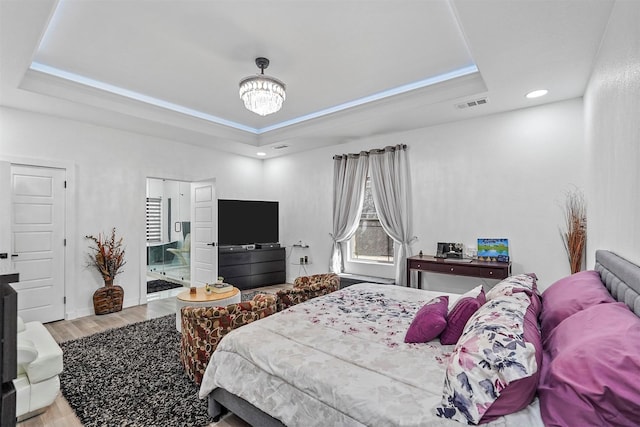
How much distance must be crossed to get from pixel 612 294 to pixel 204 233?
5.63 metres

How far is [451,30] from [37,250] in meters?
5.47

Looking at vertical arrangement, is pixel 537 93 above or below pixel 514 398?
above

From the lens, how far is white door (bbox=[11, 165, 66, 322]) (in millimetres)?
3807

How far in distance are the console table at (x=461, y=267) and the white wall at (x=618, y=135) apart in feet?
3.21

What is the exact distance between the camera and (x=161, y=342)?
3.27m

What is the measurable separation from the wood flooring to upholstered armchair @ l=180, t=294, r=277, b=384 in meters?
0.51

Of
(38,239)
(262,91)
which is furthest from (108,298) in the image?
(262,91)

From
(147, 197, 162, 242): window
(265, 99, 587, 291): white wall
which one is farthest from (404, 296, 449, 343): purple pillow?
(147, 197, 162, 242): window

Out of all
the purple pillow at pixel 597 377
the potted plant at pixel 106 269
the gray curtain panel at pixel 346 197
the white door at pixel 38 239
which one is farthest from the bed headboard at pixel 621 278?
the white door at pixel 38 239

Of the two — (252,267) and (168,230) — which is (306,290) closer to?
(252,267)

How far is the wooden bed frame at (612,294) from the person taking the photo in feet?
4.59

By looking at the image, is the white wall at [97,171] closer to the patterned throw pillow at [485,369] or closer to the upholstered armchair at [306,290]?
the upholstered armchair at [306,290]

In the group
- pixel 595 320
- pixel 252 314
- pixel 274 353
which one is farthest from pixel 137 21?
pixel 595 320

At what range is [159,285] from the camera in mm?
6414
